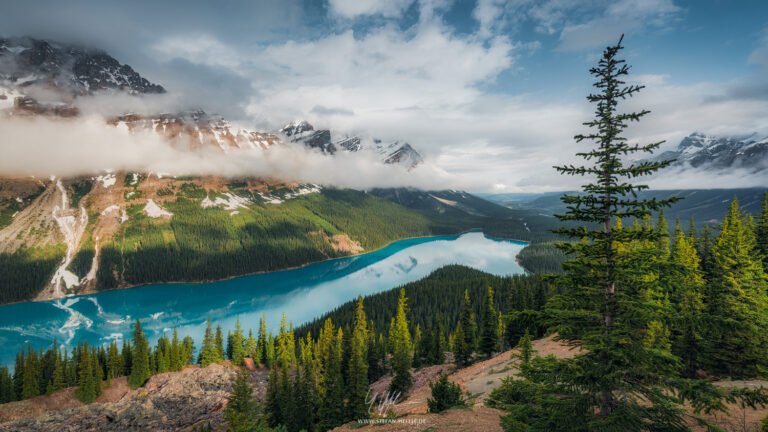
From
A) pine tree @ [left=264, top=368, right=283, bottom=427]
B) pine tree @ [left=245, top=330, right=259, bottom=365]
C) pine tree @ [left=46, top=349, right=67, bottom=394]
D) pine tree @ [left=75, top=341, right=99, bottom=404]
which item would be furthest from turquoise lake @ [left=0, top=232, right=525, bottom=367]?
pine tree @ [left=264, top=368, right=283, bottom=427]

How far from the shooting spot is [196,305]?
4313 inches

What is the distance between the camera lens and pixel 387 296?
302 feet

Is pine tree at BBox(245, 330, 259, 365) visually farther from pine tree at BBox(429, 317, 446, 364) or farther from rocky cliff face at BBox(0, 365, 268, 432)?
pine tree at BBox(429, 317, 446, 364)

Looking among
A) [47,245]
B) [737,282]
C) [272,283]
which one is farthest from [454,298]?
[47,245]

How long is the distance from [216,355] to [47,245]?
166m

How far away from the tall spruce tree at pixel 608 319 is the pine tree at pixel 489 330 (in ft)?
109

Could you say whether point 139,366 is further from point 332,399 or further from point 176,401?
point 332,399

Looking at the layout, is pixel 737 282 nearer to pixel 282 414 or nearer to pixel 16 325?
pixel 282 414

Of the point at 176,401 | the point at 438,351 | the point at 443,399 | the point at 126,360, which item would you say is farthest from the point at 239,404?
the point at 126,360

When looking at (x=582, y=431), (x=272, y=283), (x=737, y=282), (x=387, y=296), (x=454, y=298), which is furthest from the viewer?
(x=272, y=283)

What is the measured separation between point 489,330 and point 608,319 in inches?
1444

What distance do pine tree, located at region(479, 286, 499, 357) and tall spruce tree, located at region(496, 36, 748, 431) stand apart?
33209 mm

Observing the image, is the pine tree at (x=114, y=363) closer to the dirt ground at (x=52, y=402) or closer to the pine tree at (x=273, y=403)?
the dirt ground at (x=52, y=402)

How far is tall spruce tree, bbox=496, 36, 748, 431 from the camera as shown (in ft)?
26.0
